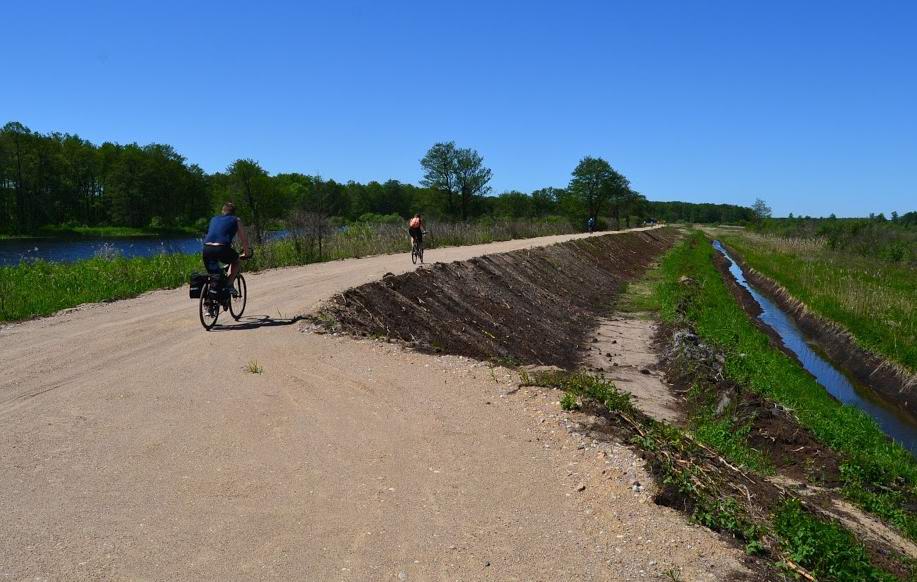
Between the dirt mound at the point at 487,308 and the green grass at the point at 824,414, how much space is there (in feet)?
11.6

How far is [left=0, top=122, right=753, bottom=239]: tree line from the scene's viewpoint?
57.5m

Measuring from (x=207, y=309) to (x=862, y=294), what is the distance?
22601 mm

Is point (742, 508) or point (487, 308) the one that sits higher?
point (487, 308)

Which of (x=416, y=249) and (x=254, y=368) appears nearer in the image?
(x=254, y=368)

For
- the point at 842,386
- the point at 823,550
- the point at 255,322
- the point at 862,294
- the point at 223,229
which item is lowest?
the point at 842,386

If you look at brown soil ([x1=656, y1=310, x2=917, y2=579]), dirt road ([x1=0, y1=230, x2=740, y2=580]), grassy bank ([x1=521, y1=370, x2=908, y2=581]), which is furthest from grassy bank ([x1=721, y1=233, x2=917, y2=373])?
dirt road ([x1=0, y1=230, x2=740, y2=580])

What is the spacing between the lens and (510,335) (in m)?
14.5

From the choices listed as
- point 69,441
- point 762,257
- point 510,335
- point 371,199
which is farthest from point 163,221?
point 69,441

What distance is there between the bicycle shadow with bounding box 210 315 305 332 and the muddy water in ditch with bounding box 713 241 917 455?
11.4 metres

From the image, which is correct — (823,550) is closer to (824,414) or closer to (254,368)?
(254,368)

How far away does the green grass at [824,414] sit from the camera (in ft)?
24.2

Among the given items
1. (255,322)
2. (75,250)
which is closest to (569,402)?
(255,322)

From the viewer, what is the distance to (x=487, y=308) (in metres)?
16.1

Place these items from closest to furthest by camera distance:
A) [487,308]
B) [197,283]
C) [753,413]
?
[753,413] → [197,283] → [487,308]
